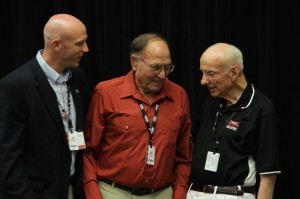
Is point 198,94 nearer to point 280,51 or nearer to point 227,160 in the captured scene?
point 280,51

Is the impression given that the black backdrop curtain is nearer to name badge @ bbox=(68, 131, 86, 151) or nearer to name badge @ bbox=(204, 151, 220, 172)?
name badge @ bbox=(204, 151, 220, 172)

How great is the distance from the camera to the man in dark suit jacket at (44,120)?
2.47 metres

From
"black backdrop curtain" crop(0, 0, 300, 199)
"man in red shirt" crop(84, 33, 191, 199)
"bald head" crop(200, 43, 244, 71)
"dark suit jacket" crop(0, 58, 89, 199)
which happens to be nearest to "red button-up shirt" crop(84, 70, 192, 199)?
"man in red shirt" crop(84, 33, 191, 199)

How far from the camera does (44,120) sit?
100 inches

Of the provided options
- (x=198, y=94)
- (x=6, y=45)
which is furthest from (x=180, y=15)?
(x=6, y=45)

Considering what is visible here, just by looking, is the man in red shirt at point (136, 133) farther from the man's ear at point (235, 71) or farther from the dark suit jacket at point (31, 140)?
the man's ear at point (235, 71)

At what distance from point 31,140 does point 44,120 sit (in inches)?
5.0

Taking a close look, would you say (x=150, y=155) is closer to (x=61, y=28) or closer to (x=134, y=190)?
(x=134, y=190)

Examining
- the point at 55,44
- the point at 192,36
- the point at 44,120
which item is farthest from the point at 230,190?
the point at 192,36

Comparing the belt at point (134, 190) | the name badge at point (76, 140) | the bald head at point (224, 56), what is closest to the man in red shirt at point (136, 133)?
the belt at point (134, 190)

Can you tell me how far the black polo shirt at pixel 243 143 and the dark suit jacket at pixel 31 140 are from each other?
84cm

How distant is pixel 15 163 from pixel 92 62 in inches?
58.1

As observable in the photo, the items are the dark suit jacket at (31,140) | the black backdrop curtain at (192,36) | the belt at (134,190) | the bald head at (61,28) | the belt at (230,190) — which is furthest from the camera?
the black backdrop curtain at (192,36)

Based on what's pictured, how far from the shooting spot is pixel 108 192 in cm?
286
